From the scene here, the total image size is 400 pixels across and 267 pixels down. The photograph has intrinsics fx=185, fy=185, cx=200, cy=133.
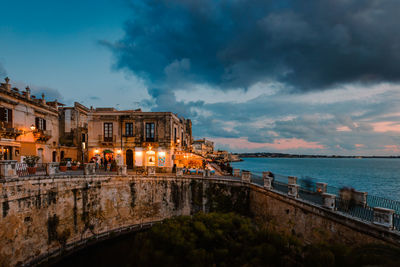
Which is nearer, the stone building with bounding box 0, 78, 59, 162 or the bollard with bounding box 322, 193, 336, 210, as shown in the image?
the bollard with bounding box 322, 193, 336, 210

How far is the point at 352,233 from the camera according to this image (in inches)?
307

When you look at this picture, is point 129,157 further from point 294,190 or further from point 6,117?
point 294,190

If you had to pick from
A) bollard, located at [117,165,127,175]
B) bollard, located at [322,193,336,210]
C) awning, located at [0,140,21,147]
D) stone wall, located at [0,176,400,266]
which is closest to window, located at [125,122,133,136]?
bollard, located at [117,165,127,175]

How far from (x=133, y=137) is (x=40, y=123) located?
10.1 meters

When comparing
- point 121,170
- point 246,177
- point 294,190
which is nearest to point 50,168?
point 121,170

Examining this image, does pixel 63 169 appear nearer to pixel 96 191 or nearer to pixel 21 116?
pixel 96 191

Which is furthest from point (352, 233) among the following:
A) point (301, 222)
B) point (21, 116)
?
point (21, 116)

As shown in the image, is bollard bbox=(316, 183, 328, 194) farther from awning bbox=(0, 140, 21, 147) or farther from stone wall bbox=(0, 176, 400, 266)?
awning bbox=(0, 140, 21, 147)

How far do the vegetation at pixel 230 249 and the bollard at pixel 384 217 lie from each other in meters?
2.04

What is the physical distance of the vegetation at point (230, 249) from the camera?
4.64 meters

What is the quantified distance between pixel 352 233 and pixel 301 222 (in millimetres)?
2773

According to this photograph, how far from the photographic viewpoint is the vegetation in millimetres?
4637

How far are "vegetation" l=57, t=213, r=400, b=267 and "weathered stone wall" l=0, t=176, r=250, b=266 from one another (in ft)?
30.6

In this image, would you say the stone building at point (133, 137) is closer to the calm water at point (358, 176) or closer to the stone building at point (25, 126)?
the stone building at point (25, 126)
